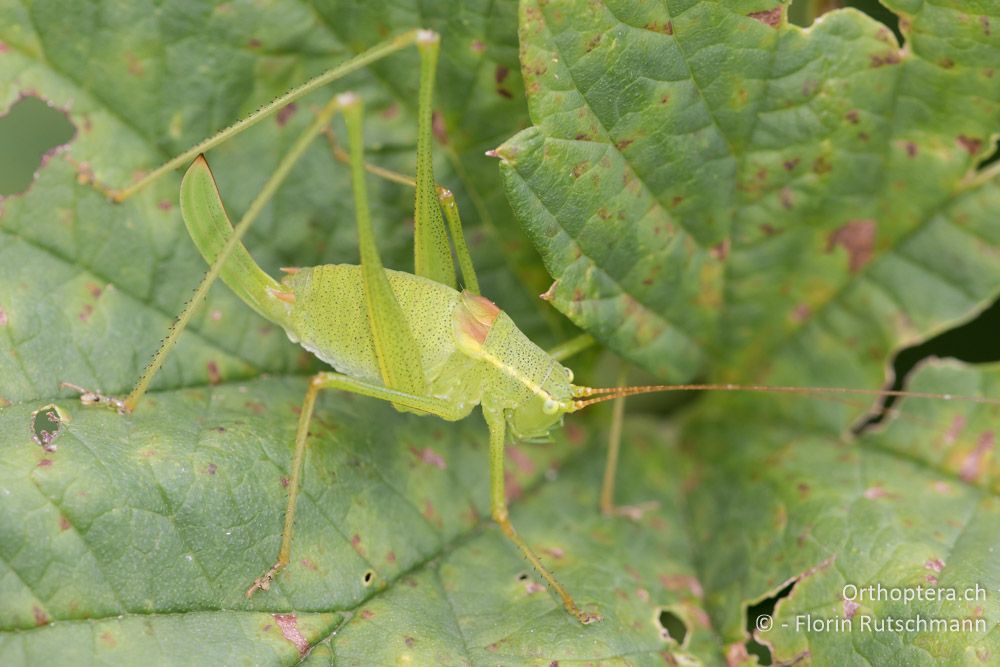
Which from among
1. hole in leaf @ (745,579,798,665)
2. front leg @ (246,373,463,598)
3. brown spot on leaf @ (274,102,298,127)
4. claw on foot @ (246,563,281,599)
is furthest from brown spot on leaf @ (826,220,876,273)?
claw on foot @ (246,563,281,599)

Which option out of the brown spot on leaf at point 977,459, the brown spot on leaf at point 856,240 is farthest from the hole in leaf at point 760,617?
the brown spot on leaf at point 856,240

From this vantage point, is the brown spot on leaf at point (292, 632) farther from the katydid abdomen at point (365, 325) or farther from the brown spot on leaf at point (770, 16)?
the brown spot on leaf at point (770, 16)

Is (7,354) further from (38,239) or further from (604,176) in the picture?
(604,176)

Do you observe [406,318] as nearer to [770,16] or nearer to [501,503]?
[501,503]

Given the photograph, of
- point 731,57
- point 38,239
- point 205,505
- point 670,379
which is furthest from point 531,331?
point 38,239

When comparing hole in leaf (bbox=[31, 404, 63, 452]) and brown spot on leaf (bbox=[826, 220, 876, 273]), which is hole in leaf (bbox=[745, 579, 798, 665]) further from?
hole in leaf (bbox=[31, 404, 63, 452])

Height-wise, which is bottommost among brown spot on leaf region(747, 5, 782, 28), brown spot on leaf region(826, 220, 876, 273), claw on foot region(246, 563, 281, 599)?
brown spot on leaf region(826, 220, 876, 273)

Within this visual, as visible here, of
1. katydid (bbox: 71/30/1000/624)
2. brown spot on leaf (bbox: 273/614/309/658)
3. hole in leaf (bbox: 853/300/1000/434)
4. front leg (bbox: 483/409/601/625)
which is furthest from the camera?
hole in leaf (bbox: 853/300/1000/434)

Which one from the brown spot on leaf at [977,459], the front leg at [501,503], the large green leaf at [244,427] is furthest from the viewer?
the brown spot on leaf at [977,459]
